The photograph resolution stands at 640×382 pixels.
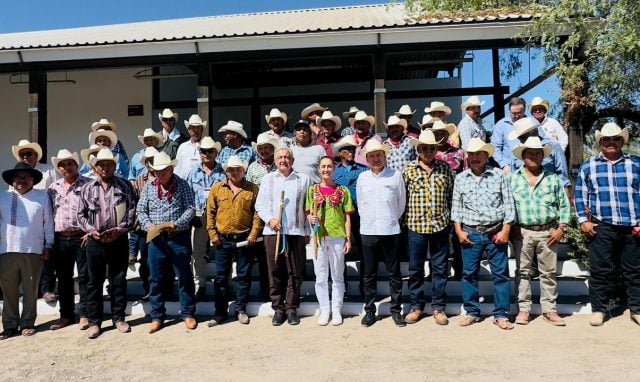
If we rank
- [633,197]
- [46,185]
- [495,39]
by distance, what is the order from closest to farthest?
1. [633,197]
2. [46,185]
3. [495,39]

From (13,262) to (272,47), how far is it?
4.49 m

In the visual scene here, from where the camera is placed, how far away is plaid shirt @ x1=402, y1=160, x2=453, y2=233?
15.9 ft

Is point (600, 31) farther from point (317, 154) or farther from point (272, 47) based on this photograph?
point (272, 47)

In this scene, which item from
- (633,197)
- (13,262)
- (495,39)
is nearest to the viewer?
Result: (633,197)

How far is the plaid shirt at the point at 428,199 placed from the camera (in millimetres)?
4836

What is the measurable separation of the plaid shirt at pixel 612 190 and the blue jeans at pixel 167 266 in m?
4.20

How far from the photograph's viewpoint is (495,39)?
274 inches

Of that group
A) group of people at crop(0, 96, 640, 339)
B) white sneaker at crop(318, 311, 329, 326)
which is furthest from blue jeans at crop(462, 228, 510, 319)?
white sneaker at crop(318, 311, 329, 326)

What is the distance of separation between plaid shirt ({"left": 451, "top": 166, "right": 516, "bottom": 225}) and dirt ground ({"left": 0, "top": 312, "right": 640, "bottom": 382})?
1090 mm

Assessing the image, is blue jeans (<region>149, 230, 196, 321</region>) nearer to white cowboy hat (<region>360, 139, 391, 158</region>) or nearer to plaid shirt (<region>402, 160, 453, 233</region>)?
white cowboy hat (<region>360, 139, 391, 158</region>)

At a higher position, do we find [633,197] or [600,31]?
[600,31]

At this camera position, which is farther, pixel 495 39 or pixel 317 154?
pixel 495 39

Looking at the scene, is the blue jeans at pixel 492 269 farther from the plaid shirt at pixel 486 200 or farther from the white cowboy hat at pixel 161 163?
the white cowboy hat at pixel 161 163

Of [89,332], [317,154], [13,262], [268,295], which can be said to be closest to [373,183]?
[317,154]
